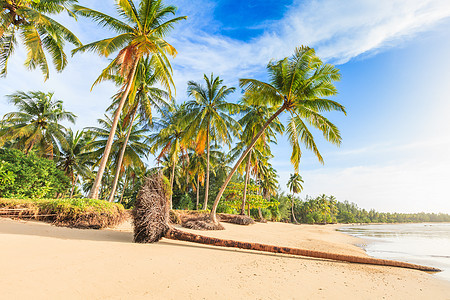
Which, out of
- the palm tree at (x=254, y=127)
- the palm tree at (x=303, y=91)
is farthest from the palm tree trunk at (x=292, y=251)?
the palm tree at (x=254, y=127)

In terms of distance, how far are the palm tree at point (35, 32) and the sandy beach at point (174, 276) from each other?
10205 mm

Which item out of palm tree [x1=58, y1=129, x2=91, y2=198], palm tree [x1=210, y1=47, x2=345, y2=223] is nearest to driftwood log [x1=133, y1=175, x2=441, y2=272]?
palm tree [x1=210, y1=47, x2=345, y2=223]

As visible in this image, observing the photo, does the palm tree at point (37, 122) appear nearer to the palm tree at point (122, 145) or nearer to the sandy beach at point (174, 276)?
the palm tree at point (122, 145)

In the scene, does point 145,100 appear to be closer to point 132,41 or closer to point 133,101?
point 133,101

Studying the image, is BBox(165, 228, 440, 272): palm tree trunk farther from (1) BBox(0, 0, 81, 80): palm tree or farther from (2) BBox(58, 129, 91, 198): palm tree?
(2) BBox(58, 129, 91, 198): palm tree

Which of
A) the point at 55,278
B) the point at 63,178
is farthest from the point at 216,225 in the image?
the point at 63,178

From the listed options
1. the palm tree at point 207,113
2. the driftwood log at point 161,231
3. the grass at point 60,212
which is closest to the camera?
the driftwood log at point 161,231

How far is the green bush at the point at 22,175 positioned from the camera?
11.2 meters

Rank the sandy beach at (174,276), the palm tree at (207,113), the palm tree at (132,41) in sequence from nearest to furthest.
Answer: the sandy beach at (174,276) < the palm tree at (132,41) < the palm tree at (207,113)

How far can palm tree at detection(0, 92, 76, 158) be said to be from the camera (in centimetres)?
1733

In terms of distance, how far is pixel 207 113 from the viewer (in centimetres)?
1691

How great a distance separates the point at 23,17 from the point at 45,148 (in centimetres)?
1254

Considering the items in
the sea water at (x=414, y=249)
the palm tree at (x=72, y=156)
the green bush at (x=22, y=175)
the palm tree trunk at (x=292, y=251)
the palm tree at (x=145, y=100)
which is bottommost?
the sea water at (x=414, y=249)


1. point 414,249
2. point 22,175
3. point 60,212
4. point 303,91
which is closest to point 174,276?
point 60,212
